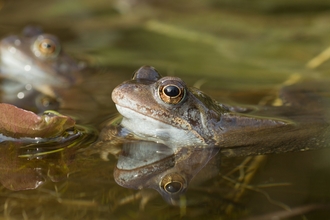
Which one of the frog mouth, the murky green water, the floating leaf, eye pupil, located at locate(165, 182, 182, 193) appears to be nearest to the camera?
the murky green water

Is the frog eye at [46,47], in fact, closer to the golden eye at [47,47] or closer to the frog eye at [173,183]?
the golden eye at [47,47]

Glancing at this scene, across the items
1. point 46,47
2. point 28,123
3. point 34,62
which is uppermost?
point 46,47

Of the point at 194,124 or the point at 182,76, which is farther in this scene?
the point at 182,76

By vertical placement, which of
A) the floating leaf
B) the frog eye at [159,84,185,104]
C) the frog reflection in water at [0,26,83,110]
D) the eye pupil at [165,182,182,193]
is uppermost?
the frog reflection in water at [0,26,83,110]

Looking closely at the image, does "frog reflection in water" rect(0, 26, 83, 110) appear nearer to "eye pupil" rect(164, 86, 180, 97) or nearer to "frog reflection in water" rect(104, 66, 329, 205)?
"frog reflection in water" rect(104, 66, 329, 205)

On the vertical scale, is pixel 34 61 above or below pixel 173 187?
above

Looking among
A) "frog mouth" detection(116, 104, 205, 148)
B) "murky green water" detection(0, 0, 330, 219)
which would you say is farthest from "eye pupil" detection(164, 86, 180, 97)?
"murky green water" detection(0, 0, 330, 219)

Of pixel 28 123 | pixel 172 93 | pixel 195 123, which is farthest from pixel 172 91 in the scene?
pixel 28 123

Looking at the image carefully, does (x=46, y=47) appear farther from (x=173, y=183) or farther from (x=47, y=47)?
(x=173, y=183)
